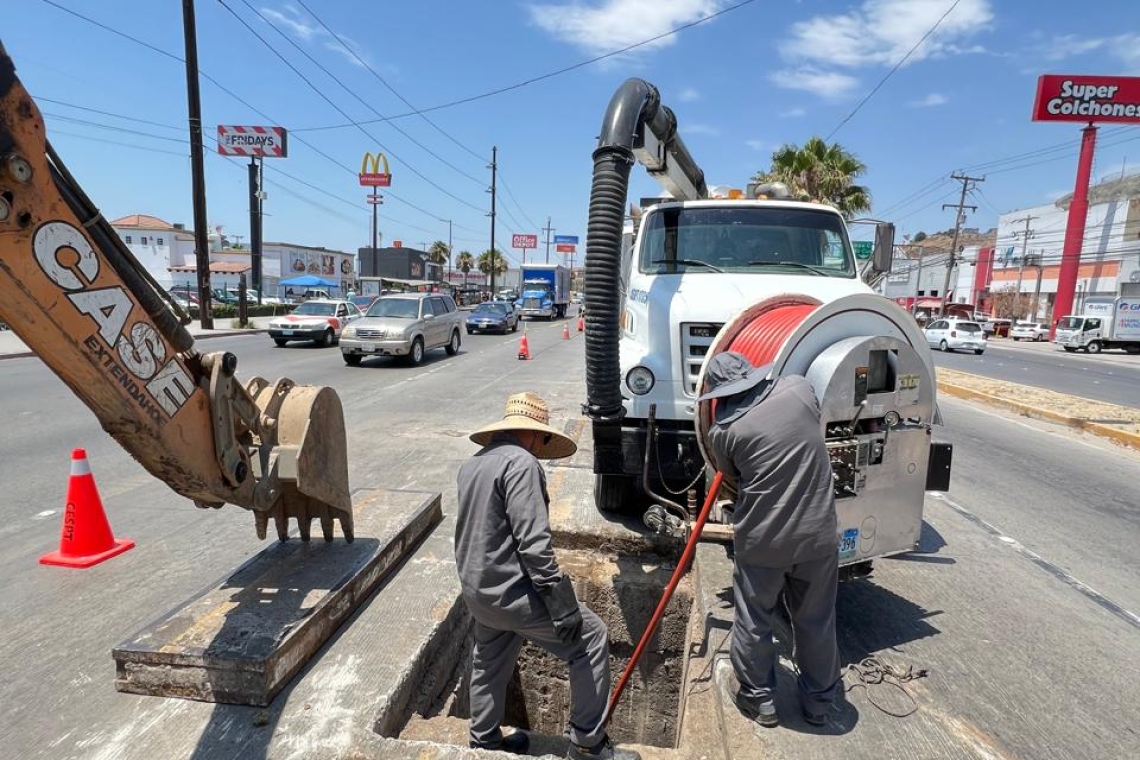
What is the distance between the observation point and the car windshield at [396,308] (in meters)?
17.1

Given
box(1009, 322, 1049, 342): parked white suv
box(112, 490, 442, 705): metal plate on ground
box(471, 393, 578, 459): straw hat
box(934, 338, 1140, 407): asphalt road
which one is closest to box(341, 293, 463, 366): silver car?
box(112, 490, 442, 705): metal plate on ground

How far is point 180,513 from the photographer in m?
5.73

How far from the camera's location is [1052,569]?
5.12m

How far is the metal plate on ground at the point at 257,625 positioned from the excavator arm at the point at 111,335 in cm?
55

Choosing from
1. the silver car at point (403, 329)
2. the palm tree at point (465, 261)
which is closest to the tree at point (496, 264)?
the palm tree at point (465, 261)

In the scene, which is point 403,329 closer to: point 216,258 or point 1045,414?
point 1045,414

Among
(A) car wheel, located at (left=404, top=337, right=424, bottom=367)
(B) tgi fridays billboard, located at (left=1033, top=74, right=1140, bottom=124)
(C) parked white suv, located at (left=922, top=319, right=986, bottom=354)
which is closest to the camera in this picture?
(A) car wheel, located at (left=404, top=337, right=424, bottom=367)

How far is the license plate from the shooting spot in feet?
11.3

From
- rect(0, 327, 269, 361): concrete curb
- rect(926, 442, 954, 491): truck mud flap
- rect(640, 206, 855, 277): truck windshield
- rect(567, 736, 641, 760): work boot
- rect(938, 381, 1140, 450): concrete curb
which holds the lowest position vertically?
rect(0, 327, 269, 361): concrete curb

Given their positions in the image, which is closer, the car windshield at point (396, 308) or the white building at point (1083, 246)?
the car windshield at point (396, 308)

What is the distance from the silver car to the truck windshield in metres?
11.2

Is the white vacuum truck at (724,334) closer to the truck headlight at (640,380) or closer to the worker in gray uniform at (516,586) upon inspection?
the truck headlight at (640,380)

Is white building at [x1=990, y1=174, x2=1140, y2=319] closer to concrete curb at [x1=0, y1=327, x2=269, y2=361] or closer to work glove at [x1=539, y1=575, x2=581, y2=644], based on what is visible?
concrete curb at [x1=0, y1=327, x2=269, y2=361]

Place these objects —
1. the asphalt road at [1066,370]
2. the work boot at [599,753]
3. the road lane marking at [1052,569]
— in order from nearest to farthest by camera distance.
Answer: the work boot at [599,753] → the road lane marking at [1052,569] → the asphalt road at [1066,370]
